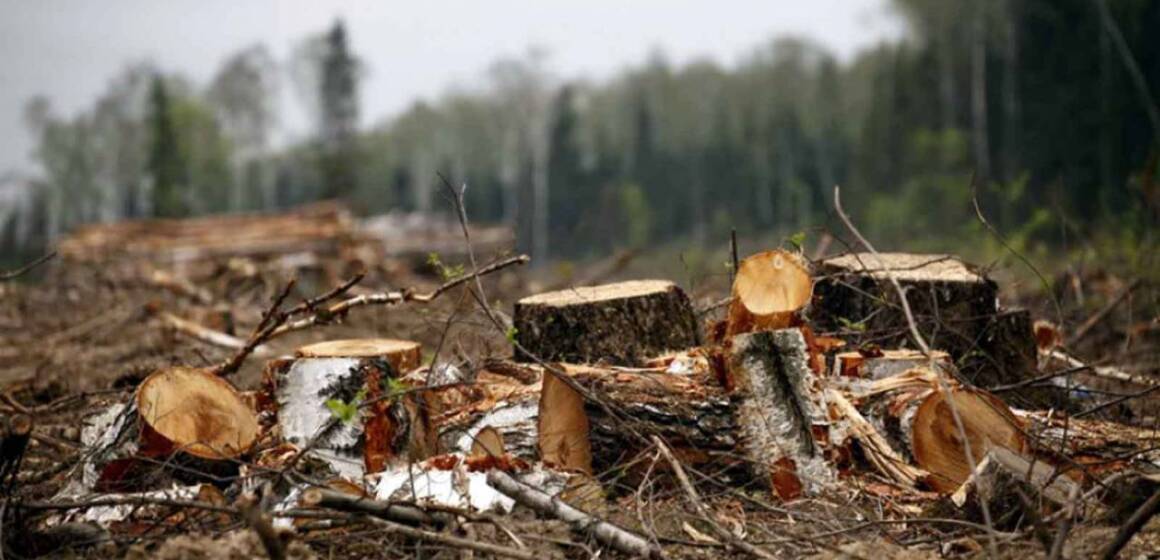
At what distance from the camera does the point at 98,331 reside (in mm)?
10109

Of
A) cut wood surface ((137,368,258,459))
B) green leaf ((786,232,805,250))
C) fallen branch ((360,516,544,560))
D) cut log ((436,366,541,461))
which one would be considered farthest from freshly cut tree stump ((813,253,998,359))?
cut wood surface ((137,368,258,459))

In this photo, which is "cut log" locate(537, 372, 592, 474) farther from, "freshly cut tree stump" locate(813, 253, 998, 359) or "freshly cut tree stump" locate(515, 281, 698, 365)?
"freshly cut tree stump" locate(813, 253, 998, 359)

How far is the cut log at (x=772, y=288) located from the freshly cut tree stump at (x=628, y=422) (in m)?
0.36

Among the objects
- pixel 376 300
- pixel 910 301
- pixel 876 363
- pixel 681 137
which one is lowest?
pixel 876 363

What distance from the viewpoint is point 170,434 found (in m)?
3.75

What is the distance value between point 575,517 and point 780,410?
103 cm

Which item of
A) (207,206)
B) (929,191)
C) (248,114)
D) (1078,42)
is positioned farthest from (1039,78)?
(207,206)

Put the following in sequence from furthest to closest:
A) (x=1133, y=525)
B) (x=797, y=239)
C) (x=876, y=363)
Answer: (x=876, y=363) < (x=797, y=239) < (x=1133, y=525)

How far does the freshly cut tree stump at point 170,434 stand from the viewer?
375 cm

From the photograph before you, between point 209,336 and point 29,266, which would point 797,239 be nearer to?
point 29,266

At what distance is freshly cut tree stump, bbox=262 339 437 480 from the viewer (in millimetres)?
3744

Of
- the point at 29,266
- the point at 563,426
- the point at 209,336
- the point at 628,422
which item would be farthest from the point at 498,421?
the point at 209,336

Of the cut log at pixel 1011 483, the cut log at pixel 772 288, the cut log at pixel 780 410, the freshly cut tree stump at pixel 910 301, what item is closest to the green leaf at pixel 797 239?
the cut log at pixel 772 288

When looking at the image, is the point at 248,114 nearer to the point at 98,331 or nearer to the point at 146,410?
the point at 98,331
